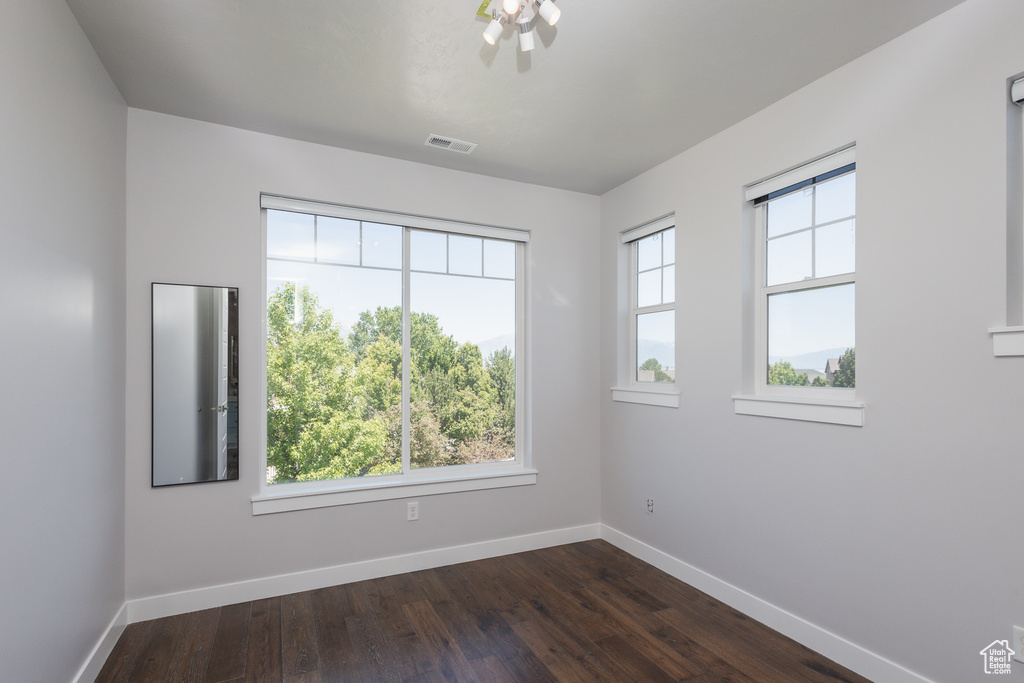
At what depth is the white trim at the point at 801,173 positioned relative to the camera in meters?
2.28

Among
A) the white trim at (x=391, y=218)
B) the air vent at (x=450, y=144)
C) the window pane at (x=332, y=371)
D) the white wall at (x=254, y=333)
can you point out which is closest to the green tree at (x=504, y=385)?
the white wall at (x=254, y=333)

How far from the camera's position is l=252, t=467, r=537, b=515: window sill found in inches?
113

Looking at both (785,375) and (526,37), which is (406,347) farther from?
(785,375)

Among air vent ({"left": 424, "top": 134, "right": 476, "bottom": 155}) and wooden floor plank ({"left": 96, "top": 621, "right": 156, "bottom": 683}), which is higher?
air vent ({"left": 424, "top": 134, "right": 476, "bottom": 155})

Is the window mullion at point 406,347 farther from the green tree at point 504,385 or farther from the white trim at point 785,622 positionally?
the white trim at point 785,622

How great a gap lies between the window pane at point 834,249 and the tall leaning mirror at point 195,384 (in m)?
3.12

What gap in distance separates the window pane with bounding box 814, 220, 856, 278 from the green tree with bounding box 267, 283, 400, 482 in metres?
2.71

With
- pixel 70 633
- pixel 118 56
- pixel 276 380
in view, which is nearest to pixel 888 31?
pixel 118 56

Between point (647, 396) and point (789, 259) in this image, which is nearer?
point (789, 259)

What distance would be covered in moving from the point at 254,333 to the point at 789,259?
299 cm

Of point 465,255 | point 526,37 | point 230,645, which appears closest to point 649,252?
point 465,255

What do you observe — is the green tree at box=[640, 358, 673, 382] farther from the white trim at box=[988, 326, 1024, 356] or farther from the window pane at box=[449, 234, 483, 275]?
the white trim at box=[988, 326, 1024, 356]

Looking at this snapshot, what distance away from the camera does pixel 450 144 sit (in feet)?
9.96

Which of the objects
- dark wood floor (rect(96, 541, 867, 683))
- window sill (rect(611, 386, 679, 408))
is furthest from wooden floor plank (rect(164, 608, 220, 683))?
window sill (rect(611, 386, 679, 408))
